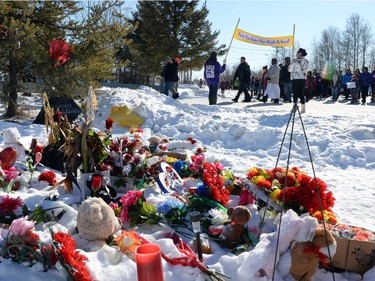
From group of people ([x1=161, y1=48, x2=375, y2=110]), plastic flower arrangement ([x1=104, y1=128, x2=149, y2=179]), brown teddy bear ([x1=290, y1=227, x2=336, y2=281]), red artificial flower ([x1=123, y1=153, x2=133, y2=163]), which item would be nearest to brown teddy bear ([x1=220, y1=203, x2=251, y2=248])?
brown teddy bear ([x1=290, y1=227, x2=336, y2=281])

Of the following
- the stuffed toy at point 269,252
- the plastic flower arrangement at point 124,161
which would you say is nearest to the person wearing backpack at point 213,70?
the plastic flower arrangement at point 124,161

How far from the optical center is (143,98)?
10852 mm

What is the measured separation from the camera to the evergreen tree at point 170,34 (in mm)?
22547

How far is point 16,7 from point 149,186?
6996 mm

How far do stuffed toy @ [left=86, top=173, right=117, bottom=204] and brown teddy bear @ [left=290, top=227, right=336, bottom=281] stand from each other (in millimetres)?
1780

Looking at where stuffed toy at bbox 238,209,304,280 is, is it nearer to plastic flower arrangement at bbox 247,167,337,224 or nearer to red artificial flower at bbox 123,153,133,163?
plastic flower arrangement at bbox 247,167,337,224

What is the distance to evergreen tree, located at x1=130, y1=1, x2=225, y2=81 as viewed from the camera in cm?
2255

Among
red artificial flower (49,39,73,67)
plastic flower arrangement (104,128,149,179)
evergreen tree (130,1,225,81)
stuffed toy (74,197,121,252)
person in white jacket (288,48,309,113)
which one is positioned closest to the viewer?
stuffed toy (74,197,121,252)

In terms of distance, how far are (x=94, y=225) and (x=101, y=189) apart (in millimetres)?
875

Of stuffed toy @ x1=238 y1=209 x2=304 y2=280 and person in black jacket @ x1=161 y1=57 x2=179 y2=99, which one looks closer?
stuffed toy @ x1=238 y1=209 x2=304 y2=280

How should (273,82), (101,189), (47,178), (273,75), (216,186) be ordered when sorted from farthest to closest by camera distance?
(273,82) < (273,75) < (47,178) < (216,186) < (101,189)

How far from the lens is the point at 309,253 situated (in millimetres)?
2357

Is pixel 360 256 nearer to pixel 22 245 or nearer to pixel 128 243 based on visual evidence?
pixel 128 243

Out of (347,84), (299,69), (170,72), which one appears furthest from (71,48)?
(347,84)
